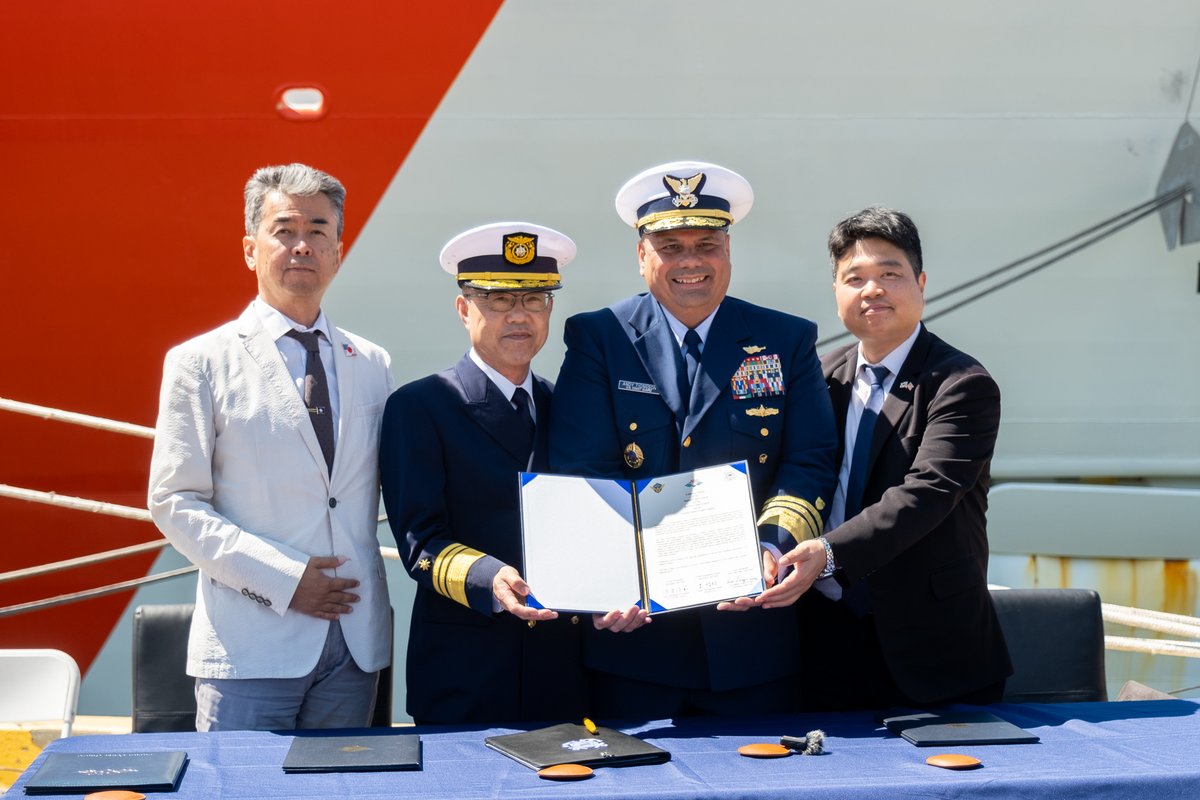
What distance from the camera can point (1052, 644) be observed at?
10.1 ft

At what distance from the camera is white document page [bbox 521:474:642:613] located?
1997 millimetres

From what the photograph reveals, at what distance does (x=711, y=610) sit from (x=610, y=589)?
0.26 meters

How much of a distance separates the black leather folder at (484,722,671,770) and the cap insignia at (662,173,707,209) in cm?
103

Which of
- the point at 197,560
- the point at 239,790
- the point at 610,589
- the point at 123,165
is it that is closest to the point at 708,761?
the point at 610,589

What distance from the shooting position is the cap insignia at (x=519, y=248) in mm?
2328

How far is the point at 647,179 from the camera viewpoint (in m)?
2.33

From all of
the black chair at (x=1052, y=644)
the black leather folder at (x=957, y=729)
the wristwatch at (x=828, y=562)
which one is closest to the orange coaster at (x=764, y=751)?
the black leather folder at (x=957, y=729)

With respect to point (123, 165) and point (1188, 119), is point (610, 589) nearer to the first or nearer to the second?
point (123, 165)

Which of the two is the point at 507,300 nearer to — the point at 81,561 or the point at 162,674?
the point at 162,674

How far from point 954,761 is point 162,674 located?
1.98m

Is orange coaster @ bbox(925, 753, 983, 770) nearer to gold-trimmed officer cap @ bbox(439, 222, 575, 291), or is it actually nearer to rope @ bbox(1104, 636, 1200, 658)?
gold-trimmed officer cap @ bbox(439, 222, 575, 291)

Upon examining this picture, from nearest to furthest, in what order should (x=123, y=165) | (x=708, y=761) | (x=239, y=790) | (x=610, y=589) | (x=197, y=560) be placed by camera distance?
(x=239, y=790) < (x=708, y=761) < (x=610, y=589) < (x=197, y=560) < (x=123, y=165)

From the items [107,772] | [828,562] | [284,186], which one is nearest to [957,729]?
[828,562]

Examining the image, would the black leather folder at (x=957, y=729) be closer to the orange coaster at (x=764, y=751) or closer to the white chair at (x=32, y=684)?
the orange coaster at (x=764, y=751)
